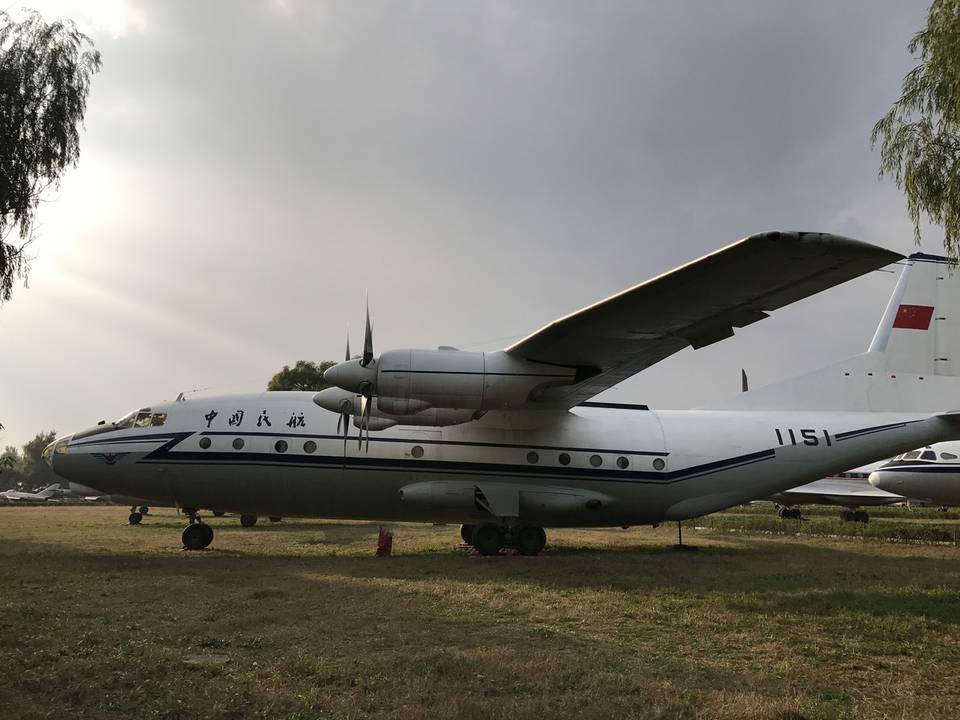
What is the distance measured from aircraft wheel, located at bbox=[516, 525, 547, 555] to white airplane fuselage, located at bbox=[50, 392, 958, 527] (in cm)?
31

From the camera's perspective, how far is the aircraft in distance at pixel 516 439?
13.0m

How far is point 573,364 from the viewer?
521 inches

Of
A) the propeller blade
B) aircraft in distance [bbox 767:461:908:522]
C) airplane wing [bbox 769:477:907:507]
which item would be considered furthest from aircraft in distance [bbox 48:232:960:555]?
airplane wing [bbox 769:477:907:507]

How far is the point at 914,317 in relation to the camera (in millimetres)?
17094

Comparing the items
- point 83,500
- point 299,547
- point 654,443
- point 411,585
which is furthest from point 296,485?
point 83,500

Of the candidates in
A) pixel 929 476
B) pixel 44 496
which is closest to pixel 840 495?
pixel 929 476

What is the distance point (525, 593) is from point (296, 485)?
7395 millimetres

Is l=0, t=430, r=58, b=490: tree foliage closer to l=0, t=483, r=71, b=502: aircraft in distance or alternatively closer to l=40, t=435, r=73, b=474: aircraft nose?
l=0, t=483, r=71, b=502: aircraft in distance

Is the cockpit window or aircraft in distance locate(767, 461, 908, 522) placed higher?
the cockpit window

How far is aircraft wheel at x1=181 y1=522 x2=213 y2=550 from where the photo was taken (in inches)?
621

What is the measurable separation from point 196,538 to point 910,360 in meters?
18.4

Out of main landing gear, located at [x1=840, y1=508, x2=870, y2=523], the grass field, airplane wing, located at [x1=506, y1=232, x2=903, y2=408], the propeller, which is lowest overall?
main landing gear, located at [x1=840, y1=508, x2=870, y2=523]

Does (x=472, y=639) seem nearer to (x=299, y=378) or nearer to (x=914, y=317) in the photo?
(x=914, y=317)

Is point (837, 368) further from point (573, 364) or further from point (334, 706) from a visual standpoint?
point (334, 706)
